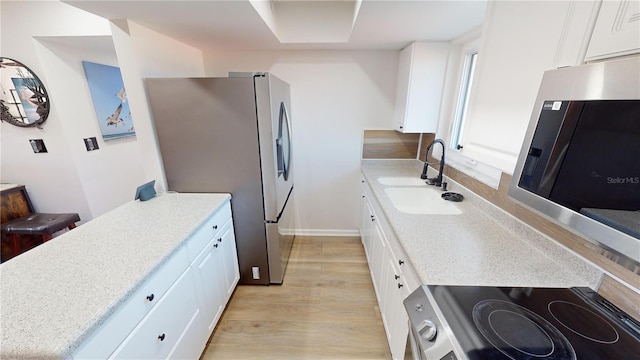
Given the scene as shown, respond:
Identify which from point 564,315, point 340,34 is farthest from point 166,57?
point 564,315

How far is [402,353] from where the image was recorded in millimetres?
1186

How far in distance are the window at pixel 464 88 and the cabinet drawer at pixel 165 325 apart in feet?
7.00

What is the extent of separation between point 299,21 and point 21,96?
8.72ft

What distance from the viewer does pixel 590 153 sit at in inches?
25.2

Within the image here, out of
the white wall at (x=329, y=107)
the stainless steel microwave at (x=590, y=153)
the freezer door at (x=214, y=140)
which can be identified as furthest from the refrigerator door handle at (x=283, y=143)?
the stainless steel microwave at (x=590, y=153)

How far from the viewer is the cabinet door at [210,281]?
58.0 inches

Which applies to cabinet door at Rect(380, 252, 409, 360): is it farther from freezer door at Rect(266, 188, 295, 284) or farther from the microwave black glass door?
freezer door at Rect(266, 188, 295, 284)

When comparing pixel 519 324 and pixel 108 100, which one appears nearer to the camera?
pixel 519 324

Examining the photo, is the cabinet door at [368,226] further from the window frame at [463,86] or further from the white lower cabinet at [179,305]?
the white lower cabinet at [179,305]

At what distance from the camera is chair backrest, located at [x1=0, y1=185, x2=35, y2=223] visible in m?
2.20

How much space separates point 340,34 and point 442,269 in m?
2.05

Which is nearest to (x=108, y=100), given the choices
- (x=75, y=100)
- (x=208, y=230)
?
(x=75, y=100)

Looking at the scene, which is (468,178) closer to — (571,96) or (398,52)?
(571,96)

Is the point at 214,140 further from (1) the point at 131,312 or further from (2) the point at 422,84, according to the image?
(2) the point at 422,84
